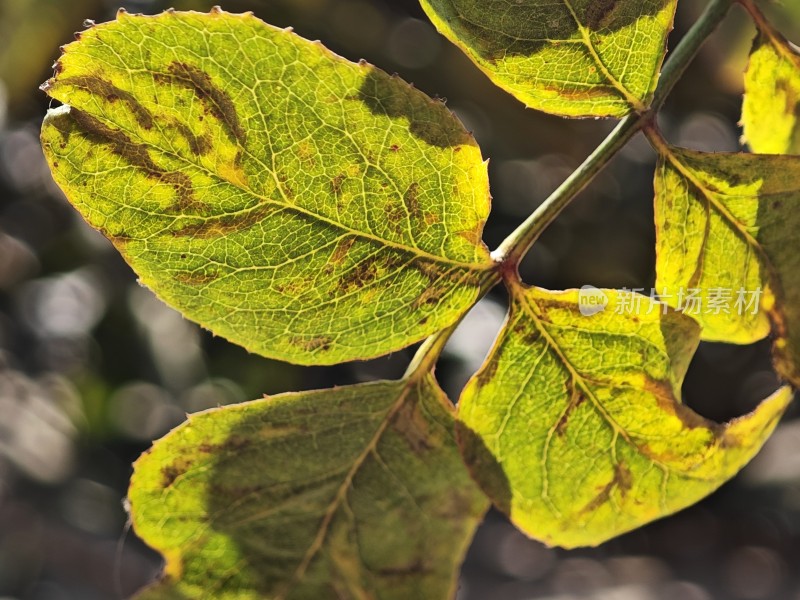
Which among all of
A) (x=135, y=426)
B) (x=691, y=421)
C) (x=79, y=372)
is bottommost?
(x=135, y=426)

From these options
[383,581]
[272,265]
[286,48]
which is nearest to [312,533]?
[383,581]

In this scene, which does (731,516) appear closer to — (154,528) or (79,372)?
(79,372)

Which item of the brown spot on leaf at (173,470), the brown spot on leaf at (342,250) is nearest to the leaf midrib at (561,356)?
the brown spot on leaf at (342,250)

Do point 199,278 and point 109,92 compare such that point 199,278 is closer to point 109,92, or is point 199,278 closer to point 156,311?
point 109,92

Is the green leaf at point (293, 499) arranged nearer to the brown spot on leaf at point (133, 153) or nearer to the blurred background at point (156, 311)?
the brown spot on leaf at point (133, 153)

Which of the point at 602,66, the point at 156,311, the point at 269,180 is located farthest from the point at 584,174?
the point at 156,311
